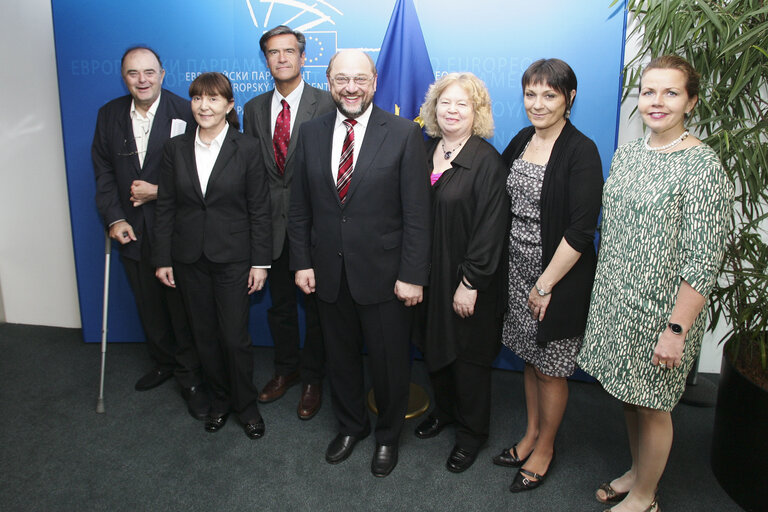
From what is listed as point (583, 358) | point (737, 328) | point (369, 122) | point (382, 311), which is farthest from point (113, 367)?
point (737, 328)

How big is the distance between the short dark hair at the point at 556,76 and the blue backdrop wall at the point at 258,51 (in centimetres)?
104

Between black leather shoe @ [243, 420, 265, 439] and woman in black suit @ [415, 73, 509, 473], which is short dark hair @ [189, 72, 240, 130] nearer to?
woman in black suit @ [415, 73, 509, 473]

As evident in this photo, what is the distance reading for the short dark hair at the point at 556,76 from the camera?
2.05 meters

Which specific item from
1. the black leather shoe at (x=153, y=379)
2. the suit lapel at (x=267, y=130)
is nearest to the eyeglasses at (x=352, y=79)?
the suit lapel at (x=267, y=130)

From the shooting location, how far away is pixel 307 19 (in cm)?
332

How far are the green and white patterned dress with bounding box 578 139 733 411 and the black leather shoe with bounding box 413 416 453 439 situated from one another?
3.06 feet

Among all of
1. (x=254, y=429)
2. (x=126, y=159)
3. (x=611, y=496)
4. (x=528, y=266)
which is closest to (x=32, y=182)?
(x=126, y=159)

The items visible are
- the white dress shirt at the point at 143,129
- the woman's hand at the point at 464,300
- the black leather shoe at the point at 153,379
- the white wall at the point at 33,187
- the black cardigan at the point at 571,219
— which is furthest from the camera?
the white wall at the point at 33,187

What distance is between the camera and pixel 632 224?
1.91 meters

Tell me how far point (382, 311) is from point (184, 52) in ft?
7.39

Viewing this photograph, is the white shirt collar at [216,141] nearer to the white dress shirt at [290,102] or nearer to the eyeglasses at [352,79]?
the white dress shirt at [290,102]

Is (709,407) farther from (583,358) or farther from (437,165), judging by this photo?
(437,165)

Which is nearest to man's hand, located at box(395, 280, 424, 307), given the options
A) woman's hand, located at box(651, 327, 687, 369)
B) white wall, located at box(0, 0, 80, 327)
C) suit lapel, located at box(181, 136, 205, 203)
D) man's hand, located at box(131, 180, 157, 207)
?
woman's hand, located at box(651, 327, 687, 369)

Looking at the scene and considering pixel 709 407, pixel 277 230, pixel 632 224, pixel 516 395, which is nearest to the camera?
pixel 632 224
